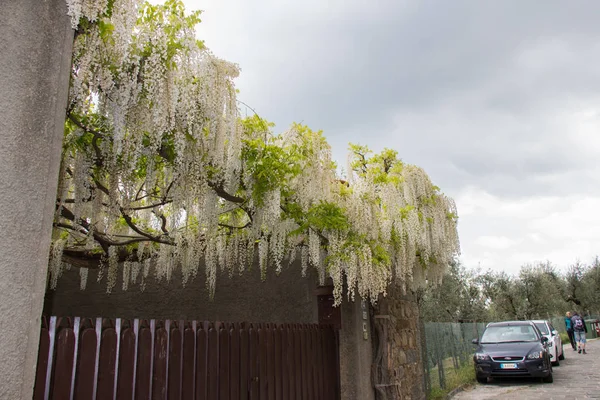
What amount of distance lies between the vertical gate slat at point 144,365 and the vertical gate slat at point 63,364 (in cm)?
51

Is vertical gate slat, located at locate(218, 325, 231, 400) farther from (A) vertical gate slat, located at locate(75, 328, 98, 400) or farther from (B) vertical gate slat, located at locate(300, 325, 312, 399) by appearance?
(B) vertical gate slat, located at locate(300, 325, 312, 399)

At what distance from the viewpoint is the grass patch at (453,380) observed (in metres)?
8.34

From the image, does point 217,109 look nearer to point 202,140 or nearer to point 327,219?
point 202,140

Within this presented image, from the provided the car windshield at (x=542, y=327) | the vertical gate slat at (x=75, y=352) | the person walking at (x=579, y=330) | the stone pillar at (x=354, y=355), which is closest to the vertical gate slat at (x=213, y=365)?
the vertical gate slat at (x=75, y=352)

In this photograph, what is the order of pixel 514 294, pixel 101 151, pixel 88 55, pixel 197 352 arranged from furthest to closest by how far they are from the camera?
pixel 514 294 → pixel 101 151 → pixel 197 352 → pixel 88 55

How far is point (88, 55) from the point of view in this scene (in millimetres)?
2832

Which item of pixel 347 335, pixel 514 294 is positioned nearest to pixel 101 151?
pixel 347 335

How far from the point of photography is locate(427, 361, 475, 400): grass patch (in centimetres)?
834

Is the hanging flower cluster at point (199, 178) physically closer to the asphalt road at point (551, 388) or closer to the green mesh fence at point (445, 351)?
the green mesh fence at point (445, 351)

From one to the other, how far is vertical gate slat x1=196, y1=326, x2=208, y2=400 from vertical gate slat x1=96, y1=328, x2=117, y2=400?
2.63ft

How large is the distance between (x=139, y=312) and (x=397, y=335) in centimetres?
458

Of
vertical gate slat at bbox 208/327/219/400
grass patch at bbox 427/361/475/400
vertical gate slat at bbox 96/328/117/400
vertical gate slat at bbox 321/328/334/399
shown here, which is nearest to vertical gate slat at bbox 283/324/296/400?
vertical gate slat at bbox 321/328/334/399

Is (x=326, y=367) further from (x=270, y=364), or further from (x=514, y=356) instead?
(x=514, y=356)

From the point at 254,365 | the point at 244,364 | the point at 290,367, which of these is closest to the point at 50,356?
the point at 244,364
